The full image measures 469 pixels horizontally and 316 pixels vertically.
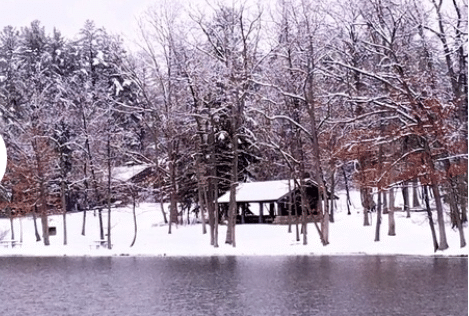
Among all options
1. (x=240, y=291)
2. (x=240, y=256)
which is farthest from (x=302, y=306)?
(x=240, y=256)

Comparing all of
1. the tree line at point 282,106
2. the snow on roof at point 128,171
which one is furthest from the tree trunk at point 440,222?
the snow on roof at point 128,171

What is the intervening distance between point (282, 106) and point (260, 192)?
880 centimetres

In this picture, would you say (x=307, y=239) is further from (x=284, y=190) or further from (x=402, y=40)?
(x=402, y=40)

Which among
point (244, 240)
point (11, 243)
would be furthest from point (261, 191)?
point (11, 243)

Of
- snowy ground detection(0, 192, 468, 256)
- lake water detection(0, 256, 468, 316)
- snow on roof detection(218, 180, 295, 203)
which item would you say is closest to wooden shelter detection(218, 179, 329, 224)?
snow on roof detection(218, 180, 295, 203)

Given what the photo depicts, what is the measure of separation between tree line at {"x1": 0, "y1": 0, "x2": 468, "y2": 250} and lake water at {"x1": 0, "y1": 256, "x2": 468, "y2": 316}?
4.80 metres

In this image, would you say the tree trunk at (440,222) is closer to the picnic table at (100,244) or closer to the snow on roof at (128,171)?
the picnic table at (100,244)

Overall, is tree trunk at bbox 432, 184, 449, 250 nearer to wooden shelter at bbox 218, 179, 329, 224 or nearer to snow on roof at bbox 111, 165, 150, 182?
wooden shelter at bbox 218, 179, 329, 224

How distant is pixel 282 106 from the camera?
1368 inches

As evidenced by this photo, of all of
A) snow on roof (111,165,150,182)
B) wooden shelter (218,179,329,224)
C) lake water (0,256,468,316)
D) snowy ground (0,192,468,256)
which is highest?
snow on roof (111,165,150,182)

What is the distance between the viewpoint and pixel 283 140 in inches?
1452

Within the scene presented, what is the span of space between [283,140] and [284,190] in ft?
18.5

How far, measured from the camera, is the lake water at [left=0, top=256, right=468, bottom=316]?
13.2 m

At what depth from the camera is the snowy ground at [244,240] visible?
29.6 m
